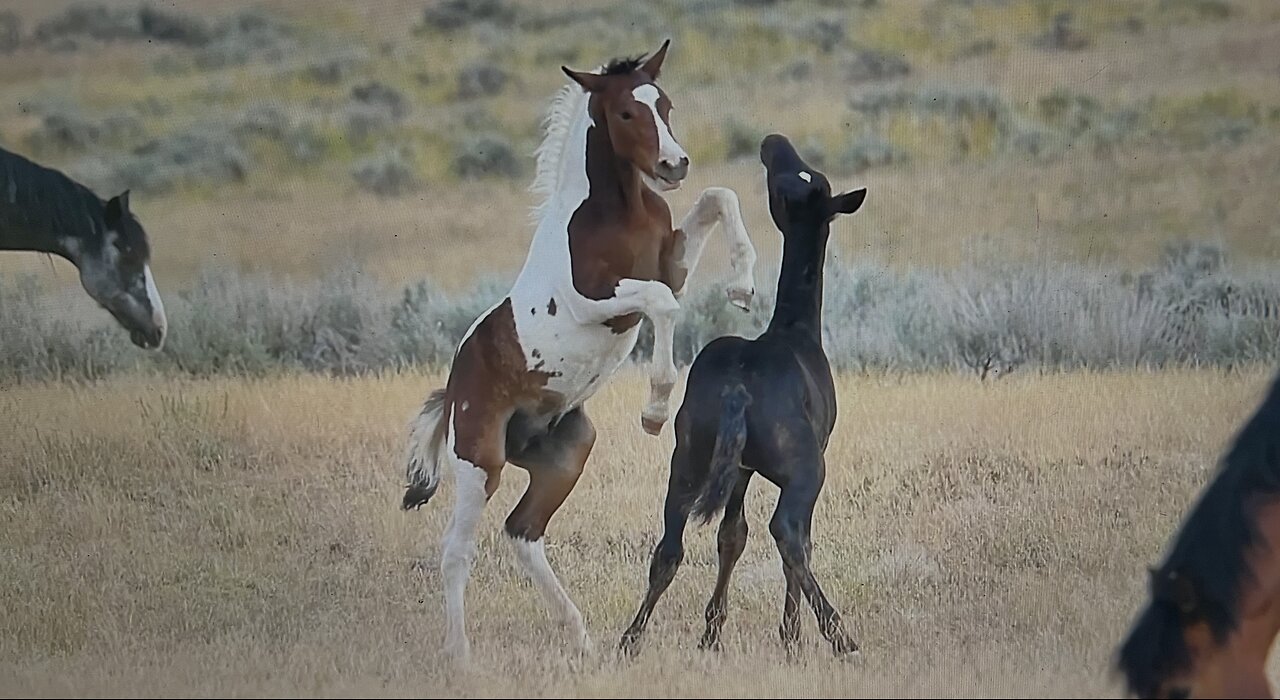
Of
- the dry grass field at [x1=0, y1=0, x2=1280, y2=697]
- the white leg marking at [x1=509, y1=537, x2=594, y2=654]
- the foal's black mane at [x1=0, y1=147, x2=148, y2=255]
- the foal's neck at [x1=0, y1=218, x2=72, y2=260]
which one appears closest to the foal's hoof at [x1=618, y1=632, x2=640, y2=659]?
the white leg marking at [x1=509, y1=537, x2=594, y2=654]

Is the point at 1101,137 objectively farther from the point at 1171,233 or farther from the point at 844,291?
the point at 844,291

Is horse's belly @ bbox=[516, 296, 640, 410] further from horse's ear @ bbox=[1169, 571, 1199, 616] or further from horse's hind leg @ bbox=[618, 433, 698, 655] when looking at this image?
horse's ear @ bbox=[1169, 571, 1199, 616]

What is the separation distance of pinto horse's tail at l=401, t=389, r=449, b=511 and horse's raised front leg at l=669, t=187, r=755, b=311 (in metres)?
1.17

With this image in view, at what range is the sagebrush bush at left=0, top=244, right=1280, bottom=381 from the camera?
919 cm

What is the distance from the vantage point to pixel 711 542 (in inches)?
293

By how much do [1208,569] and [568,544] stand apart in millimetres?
4032

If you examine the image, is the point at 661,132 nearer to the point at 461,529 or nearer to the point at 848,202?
the point at 848,202

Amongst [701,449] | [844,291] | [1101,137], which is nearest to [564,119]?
[701,449]

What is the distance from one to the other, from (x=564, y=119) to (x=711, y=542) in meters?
2.51

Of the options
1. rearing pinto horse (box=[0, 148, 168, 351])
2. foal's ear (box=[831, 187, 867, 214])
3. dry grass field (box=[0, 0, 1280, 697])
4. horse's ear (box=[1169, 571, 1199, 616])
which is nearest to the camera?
horse's ear (box=[1169, 571, 1199, 616])

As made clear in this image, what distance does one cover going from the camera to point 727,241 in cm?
559

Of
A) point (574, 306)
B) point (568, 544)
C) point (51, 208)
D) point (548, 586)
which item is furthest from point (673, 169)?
point (51, 208)

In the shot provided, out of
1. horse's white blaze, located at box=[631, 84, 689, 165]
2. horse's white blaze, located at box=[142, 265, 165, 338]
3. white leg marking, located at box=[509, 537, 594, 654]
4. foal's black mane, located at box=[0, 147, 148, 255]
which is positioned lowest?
white leg marking, located at box=[509, 537, 594, 654]

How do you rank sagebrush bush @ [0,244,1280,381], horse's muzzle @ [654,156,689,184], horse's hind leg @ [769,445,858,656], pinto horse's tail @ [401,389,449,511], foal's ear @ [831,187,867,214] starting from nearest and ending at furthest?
horse's hind leg @ [769,445,858,656], horse's muzzle @ [654,156,689,184], foal's ear @ [831,187,867,214], pinto horse's tail @ [401,389,449,511], sagebrush bush @ [0,244,1280,381]
